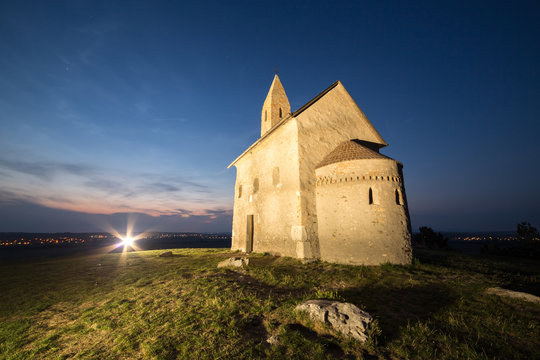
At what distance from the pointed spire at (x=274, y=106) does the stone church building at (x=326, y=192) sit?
5477 millimetres

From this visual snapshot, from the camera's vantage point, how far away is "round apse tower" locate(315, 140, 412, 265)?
10.1 meters

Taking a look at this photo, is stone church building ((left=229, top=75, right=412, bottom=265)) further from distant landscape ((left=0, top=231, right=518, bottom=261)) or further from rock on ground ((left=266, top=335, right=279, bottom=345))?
distant landscape ((left=0, top=231, right=518, bottom=261))

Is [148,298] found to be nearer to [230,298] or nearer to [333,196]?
[230,298]

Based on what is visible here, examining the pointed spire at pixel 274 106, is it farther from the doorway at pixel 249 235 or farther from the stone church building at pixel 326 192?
the doorway at pixel 249 235

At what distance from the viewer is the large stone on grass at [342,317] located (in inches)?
165

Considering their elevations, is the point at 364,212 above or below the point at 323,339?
above

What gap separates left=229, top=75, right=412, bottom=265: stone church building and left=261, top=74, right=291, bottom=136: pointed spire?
216 inches

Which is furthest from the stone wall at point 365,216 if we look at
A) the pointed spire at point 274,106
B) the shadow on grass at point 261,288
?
the pointed spire at point 274,106

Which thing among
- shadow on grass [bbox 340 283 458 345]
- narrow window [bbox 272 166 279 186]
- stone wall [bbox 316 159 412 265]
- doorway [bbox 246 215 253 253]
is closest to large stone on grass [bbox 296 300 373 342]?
shadow on grass [bbox 340 283 458 345]

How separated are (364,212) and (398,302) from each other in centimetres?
502

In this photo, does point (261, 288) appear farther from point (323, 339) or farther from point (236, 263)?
point (236, 263)

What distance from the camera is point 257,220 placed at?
15.4m

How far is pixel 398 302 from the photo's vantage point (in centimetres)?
596

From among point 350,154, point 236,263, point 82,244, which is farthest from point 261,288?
point 82,244
